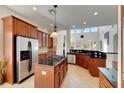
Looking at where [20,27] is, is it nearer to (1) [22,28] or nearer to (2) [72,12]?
(1) [22,28]

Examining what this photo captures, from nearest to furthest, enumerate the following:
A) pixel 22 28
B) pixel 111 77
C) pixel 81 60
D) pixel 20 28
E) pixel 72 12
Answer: pixel 111 77
pixel 20 28
pixel 22 28
pixel 72 12
pixel 81 60

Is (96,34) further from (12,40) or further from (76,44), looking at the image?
(12,40)

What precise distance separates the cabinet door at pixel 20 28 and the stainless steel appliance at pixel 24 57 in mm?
315

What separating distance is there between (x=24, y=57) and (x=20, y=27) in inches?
47.3

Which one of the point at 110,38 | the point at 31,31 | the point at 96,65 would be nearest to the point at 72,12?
the point at 31,31

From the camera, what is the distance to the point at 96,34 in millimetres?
10891

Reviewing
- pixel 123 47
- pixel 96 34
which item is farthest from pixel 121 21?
pixel 96 34

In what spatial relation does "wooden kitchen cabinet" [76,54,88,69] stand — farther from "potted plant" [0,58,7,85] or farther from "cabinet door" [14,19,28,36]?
"potted plant" [0,58,7,85]

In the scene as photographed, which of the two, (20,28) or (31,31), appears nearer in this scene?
(20,28)

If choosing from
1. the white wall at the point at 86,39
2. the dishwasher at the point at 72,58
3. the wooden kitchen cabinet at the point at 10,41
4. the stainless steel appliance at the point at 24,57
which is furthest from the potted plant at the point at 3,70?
the white wall at the point at 86,39

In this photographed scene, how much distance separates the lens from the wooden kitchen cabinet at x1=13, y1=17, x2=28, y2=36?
4.46 m

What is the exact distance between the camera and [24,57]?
4.60 meters

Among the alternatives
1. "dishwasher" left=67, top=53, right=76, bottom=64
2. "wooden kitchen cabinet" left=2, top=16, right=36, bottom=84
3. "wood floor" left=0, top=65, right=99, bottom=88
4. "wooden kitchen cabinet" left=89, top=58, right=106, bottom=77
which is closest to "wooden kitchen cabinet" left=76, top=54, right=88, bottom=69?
"dishwasher" left=67, top=53, right=76, bottom=64
